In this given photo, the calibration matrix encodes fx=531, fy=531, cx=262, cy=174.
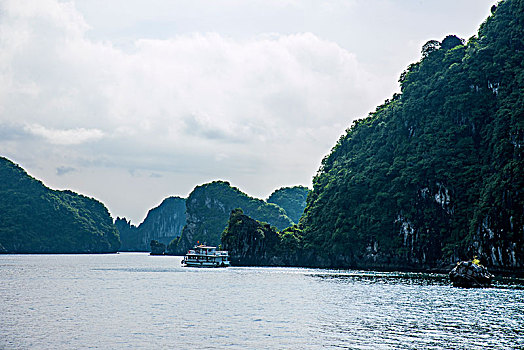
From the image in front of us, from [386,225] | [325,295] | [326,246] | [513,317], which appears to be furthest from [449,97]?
[513,317]

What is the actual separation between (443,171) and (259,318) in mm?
105321

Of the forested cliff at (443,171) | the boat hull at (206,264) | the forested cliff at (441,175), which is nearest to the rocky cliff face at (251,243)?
the forested cliff at (441,175)

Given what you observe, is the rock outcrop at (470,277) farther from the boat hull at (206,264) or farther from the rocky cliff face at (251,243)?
the rocky cliff face at (251,243)

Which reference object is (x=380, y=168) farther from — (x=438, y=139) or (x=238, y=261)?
(x=238, y=261)

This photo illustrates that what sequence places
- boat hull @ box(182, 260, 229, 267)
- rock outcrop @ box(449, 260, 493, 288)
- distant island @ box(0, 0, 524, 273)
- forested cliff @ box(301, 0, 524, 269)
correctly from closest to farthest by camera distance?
rock outcrop @ box(449, 260, 493, 288) → forested cliff @ box(301, 0, 524, 269) → distant island @ box(0, 0, 524, 273) → boat hull @ box(182, 260, 229, 267)

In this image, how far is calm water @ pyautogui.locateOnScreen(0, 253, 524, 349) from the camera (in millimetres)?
36281

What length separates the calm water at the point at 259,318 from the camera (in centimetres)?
3628

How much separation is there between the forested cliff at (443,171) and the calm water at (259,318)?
49.0 metres

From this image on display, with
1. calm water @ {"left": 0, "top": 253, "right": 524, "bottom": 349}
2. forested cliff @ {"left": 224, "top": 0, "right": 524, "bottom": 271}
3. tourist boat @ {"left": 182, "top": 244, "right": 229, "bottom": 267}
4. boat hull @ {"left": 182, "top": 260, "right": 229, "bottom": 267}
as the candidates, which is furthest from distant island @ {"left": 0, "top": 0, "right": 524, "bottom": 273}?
calm water @ {"left": 0, "top": 253, "right": 524, "bottom": 349}

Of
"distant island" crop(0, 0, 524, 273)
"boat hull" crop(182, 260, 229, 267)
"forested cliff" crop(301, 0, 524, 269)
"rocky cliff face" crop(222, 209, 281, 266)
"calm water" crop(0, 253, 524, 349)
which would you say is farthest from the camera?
"rocky cliff face" crop(222, 209, 281, 266)

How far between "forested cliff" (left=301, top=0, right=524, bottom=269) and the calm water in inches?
1928

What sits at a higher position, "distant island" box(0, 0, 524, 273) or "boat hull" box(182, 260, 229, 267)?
Answer: "distant island" box(0, 0, 524, 273)

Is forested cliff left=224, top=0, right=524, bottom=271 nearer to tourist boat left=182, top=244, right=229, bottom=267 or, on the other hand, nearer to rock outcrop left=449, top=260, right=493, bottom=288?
tourist boat left=182, top=244, right=229, bottom=267

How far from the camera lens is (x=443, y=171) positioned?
140625 millimetres
